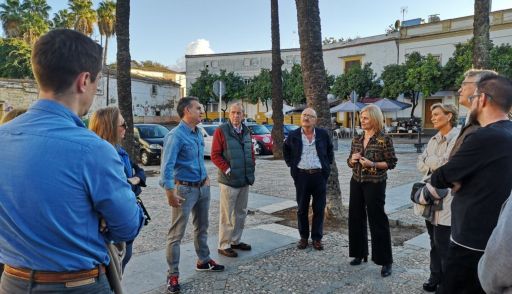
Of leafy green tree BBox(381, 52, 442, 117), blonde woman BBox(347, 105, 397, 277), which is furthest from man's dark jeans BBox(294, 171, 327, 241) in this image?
leafy green tree BBox(381, 52, 442, 117)

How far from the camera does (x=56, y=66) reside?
1.66 m

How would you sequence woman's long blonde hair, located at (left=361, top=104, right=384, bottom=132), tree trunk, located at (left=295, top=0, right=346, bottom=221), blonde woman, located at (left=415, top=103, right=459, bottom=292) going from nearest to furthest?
blonde woman, located at (left=415, top=103, right=459, bottom=292), woman's long blonde hair, located at (left=361, top=104, right=384, bottom=132), tree trunk, located at (left=295, top=0, right=346, bottom=221)

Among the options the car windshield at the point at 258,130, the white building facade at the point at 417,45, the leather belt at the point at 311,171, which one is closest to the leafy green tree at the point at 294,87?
the white building facade at the point at 417,45

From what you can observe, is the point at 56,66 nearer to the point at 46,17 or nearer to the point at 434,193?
the point at 434,193

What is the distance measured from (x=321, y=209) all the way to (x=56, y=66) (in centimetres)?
431

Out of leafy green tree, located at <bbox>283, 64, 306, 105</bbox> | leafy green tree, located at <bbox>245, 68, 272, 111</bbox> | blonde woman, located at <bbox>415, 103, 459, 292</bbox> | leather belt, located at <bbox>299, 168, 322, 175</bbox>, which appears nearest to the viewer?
blonde woman, located at <bbox>415, 103, 459, 292</bbox>

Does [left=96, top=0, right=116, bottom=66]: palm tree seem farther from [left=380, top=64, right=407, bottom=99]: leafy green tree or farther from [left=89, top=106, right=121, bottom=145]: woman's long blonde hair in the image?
[left=89, top=106, right=121, bottom=145]: woman's long blonde hair

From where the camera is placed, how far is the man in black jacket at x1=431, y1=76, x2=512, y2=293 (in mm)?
2543

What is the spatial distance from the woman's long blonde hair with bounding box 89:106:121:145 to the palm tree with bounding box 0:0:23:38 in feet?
145

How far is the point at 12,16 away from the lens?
40.2m

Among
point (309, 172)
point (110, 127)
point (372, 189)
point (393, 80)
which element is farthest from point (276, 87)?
point (393, 80)

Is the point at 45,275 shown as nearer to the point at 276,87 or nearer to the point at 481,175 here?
the point at 481,175

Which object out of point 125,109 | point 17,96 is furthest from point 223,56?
point 125,109

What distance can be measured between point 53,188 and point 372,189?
3.66 meters
